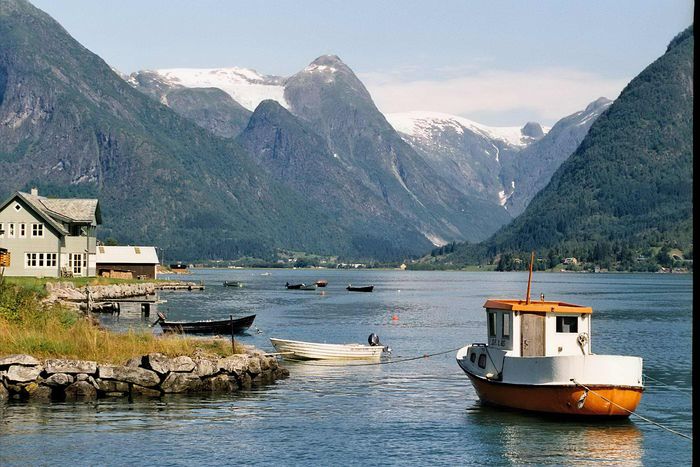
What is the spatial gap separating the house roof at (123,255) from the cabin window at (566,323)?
409ft

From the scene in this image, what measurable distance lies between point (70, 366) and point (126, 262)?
122 meters

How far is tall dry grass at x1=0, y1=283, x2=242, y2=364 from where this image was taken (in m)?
56.4

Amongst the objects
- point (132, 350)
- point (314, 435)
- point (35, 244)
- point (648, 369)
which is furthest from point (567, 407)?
point (35, 244)

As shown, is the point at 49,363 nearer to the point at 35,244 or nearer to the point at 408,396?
the point at 408,396

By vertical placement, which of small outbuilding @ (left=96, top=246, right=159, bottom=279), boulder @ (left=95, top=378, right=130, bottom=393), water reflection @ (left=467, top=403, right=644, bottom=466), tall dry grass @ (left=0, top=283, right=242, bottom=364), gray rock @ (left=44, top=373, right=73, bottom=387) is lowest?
water reflection @ (left=467, top=403, right=644, bottom=466)

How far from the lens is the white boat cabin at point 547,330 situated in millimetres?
52344

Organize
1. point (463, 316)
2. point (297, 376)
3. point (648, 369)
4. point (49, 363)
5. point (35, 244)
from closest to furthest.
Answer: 1. point (49, 363)
2. point (297, 376)
3. point (648, 369)
4. point (35, 244)
5. point (463, 316)

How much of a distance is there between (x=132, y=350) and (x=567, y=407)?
72.6 feet

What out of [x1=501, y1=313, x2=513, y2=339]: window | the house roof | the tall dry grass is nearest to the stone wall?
the tall dry grass

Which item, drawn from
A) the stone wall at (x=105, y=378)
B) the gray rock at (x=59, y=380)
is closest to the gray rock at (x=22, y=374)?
the stone wall at (x=105, y=378)

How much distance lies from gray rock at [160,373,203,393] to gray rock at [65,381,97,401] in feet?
11.3

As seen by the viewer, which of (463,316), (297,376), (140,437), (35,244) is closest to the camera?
(140,437)

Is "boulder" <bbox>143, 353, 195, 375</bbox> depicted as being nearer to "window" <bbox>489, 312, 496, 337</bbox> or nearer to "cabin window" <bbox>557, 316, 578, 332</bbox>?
"window" <bbox>489, 312, 496, 337</bbox>

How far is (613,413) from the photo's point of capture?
165 feet
